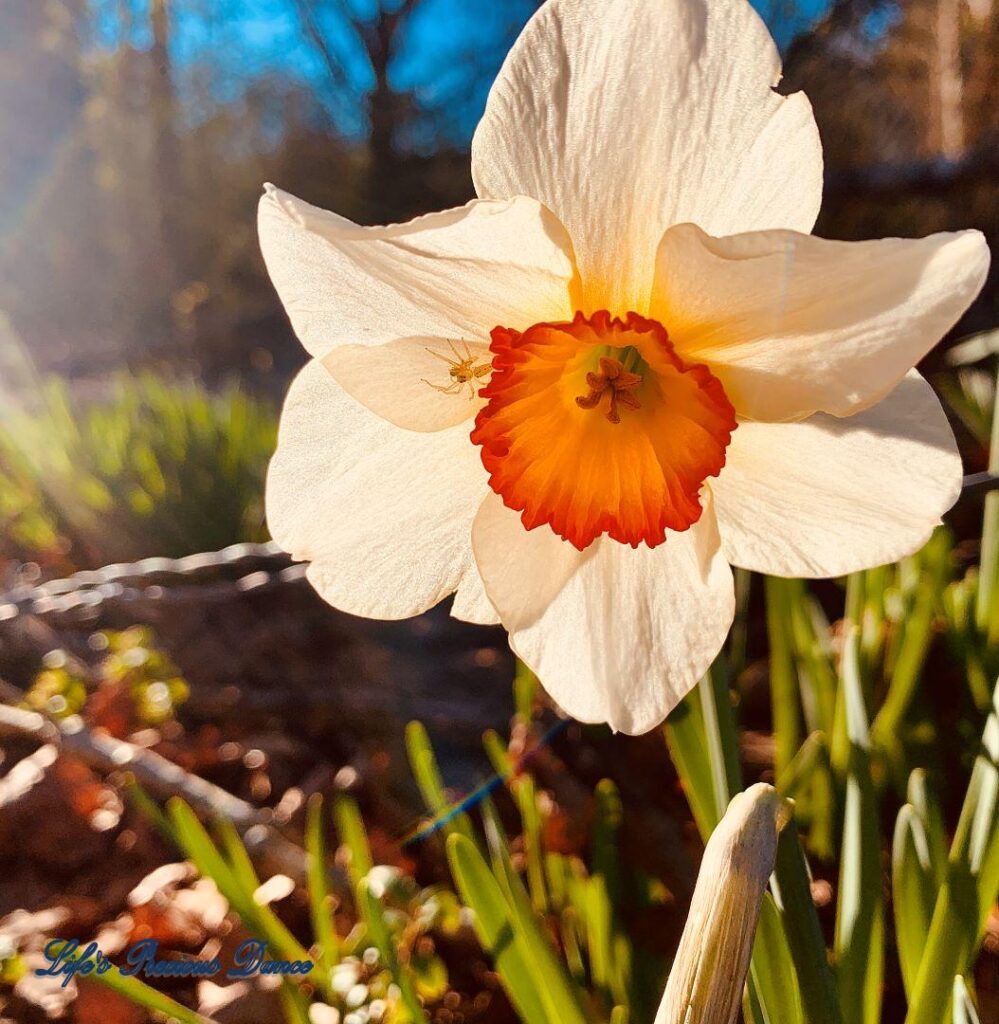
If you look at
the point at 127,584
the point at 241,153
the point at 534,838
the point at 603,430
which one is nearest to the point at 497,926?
the point at 534,838

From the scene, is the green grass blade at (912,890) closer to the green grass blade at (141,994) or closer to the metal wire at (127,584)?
the green grass blade at (141,994)

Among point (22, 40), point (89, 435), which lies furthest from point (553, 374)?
point (22, 40)

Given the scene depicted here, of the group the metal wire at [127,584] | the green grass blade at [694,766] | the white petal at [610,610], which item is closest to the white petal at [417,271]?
the white petal at [610,610]

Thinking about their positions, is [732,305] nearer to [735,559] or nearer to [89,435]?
[735,559]

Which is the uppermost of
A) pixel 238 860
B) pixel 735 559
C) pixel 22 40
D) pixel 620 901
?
pixel 22 40

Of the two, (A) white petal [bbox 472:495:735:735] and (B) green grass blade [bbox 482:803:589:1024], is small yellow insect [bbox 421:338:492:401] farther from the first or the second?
(B) green grass blade [bbox 482:803:589:1024]

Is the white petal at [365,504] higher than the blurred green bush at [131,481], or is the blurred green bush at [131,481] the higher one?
the white petal at [365,504]
